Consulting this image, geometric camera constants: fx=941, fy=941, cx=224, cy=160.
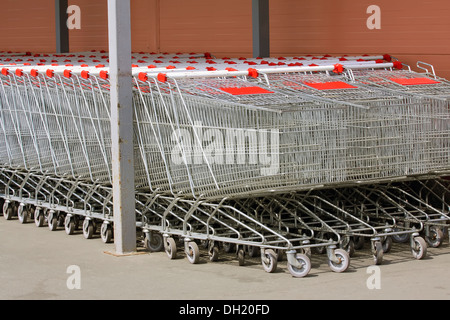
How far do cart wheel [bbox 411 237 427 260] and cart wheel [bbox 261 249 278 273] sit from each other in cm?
132

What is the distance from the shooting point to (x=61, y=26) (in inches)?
614

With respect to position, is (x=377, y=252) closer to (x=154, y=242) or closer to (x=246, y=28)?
(x=154, y=242)

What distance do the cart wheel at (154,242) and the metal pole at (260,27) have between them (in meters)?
4.04

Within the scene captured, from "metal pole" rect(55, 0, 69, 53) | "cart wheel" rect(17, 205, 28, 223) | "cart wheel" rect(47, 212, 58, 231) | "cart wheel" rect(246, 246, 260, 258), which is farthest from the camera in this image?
"metal pole" rect(55, 0, 69, 53)

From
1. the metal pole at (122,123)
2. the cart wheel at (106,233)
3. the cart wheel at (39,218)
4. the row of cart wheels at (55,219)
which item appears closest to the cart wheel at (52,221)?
the row of cart wheels at (55,219)

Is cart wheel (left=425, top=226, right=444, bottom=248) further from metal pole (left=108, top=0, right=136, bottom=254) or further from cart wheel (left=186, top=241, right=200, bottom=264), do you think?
metal pole (left=108, top=0, right=136, bottom=254)

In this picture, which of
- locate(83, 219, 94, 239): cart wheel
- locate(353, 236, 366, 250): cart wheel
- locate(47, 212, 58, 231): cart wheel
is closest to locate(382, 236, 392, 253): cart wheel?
locate(353, 236, 366, 250): cart wheel

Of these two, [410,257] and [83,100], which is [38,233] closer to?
[83,100]

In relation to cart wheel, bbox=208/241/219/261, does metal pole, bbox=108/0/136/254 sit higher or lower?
higher

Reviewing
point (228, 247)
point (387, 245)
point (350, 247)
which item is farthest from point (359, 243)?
point (228, 247)

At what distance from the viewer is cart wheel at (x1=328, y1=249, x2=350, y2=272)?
7.38 m

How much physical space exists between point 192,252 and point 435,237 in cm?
224

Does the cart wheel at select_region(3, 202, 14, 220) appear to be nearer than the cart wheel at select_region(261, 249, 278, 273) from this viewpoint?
No

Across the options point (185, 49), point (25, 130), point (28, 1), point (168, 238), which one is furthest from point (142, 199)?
point (28, 1)
